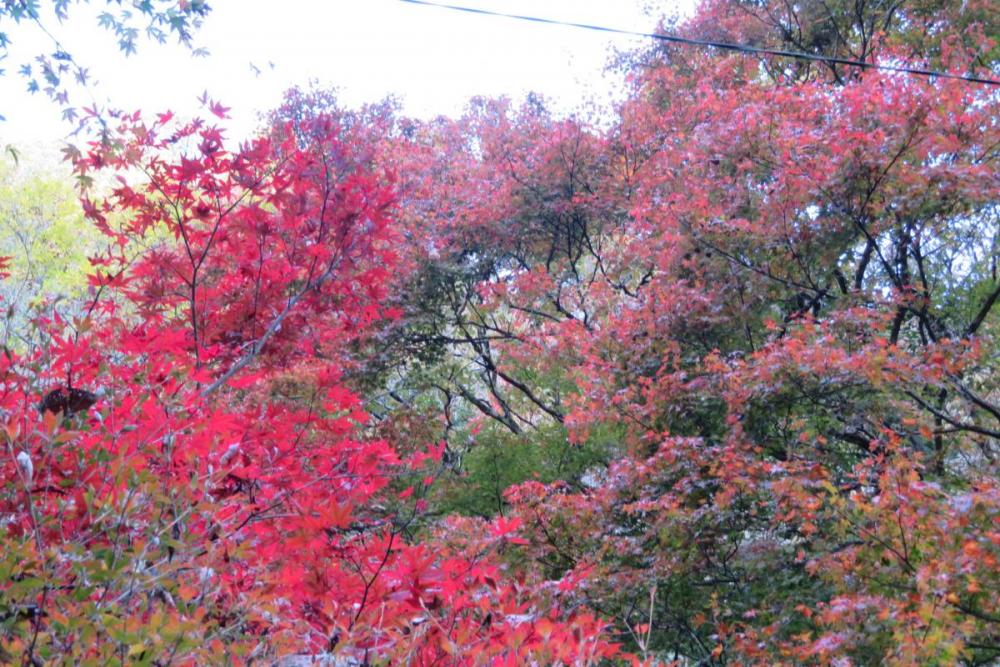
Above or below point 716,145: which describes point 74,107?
below

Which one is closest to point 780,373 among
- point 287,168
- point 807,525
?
point 807,525

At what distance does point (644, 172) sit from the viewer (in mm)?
8273

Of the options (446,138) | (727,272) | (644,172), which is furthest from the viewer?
(446,138)

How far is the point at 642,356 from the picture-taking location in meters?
5.92

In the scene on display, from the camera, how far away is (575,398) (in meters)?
6.55

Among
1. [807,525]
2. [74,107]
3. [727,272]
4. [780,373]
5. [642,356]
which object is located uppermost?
[727,272]

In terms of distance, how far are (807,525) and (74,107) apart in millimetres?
4021

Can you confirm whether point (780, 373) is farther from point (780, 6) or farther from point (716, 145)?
point (780, 6)

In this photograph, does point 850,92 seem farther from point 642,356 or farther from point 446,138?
point 446,138

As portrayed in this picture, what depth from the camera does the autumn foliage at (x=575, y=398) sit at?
6.15 ft

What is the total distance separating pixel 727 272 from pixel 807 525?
233cm

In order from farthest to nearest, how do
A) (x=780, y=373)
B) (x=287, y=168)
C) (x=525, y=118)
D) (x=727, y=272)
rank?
(x=525, y=118), (x=727, y=272), (x=780, y=373), (x=287, y=168)

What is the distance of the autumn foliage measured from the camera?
1.88 m

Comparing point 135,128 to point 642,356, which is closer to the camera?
point 135,128
